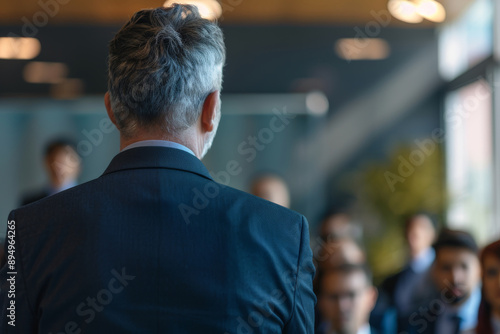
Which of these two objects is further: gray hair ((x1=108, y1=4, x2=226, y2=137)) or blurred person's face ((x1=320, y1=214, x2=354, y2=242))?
blurred person's face ((x1=320, y1=214, x2=354, y2=242))

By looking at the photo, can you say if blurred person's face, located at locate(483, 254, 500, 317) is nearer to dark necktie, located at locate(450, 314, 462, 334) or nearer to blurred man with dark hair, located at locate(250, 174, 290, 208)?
dark necktie, located at locate(450, 314, 462, 334)

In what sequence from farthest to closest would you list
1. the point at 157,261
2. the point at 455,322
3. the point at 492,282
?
the point at 455,322, the point at 492,282, the point at 157,261

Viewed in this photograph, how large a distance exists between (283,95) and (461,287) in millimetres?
4649

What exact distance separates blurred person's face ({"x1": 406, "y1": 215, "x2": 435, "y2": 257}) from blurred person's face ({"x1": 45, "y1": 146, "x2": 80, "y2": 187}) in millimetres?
2432

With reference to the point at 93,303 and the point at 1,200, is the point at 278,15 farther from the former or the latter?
the point at 93,303

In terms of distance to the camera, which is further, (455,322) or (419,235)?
(419,235)

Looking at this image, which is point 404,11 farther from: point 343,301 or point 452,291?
point 343,301

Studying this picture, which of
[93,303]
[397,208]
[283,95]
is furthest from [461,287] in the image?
[283,95]

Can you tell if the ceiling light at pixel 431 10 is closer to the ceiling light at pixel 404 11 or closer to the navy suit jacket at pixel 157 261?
the ceiling light at pixel 404 11

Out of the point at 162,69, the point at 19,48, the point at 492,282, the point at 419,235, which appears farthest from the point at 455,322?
the point at 19,48

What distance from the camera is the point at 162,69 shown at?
45.3 inches

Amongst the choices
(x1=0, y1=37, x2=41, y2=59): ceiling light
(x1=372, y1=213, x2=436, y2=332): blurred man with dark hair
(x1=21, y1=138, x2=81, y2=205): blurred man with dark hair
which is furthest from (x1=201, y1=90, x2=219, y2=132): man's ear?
(x1=0, y1=37, x2=41, y2=59): ceiling light

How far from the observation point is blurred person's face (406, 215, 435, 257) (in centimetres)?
465

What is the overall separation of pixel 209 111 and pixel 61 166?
12.0 ft
